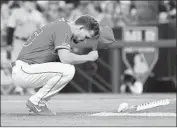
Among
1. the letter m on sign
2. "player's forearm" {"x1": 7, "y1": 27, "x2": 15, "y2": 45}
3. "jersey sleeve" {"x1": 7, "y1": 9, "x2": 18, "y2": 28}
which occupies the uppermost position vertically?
"jersey sleeve" {"x1": 7, "y1": 9, "x2": 18, "y2": 28}

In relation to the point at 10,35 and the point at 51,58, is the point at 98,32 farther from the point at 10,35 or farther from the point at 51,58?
the point at 10,35

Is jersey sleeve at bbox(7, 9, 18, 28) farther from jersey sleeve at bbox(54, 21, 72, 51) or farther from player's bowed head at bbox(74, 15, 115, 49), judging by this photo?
jersey sleeve at bbox(54, 21, 72, 51)

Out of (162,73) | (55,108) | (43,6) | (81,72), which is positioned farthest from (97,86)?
(55,108)

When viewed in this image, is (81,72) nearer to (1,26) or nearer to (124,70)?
(124,70)

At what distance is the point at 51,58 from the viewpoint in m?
6.62

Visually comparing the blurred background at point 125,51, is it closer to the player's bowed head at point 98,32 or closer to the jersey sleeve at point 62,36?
the player's bowed head at point 98,32

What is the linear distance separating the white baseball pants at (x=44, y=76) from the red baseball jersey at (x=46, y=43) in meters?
0.09

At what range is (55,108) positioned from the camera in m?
7.92

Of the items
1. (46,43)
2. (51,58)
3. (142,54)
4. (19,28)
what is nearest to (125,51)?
(142,54)

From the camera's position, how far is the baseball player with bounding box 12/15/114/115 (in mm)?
6324

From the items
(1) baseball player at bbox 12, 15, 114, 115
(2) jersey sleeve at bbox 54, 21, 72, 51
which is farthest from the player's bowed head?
(2) jersey sleeve at bbox 54, 21, 72, 51

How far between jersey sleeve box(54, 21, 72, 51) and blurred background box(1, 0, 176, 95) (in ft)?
20.3

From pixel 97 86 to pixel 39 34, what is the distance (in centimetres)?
653

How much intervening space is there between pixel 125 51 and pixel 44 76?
21.1 ft
